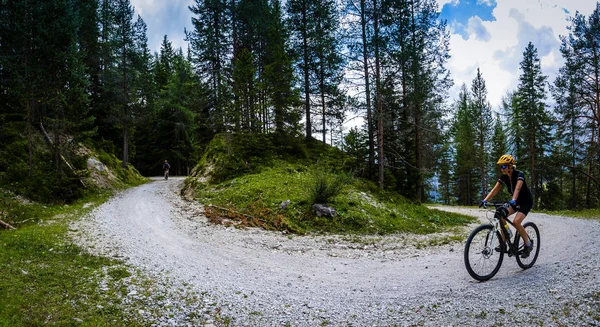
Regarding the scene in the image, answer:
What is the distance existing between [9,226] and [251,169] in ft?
38.0

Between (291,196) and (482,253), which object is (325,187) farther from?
(482,253)

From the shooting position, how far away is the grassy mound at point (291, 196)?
1162 centimetres

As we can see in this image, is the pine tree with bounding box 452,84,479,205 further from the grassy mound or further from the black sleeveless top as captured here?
the black sleeveless top

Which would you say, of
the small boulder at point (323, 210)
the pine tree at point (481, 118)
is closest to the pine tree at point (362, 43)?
the small boulder at point (323, 210)

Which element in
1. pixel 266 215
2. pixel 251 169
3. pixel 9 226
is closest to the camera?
pixel 9 226

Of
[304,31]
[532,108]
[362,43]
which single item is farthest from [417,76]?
[532,108]

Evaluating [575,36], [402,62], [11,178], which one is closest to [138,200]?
[11,178]

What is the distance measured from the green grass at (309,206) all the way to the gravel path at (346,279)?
114 cm

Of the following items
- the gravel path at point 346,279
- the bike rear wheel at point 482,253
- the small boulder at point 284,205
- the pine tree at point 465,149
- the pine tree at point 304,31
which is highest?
the pine tree at point 304,31

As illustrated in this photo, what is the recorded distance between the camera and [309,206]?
40.5 feet

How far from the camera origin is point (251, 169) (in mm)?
18969

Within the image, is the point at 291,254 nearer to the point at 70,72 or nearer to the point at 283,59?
the point at 283,59

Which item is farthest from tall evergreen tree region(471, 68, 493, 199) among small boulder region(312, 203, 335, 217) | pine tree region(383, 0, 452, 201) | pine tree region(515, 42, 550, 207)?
small boulder region(312, 203, 335, 217)

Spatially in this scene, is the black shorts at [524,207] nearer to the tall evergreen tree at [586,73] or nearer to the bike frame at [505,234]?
the bike frame at [505,234]
